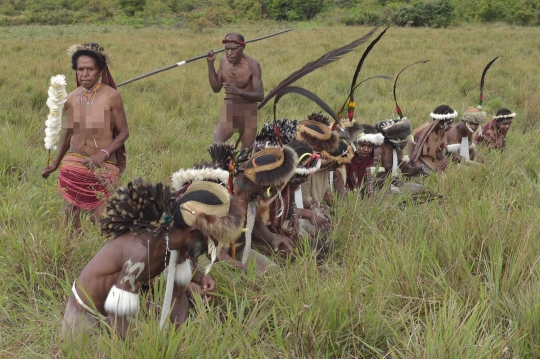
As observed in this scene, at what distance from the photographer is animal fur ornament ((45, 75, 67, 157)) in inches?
139

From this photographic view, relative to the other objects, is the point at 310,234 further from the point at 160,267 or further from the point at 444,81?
the point at 444,81

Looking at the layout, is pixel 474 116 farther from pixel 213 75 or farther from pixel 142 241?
pixel 142 241

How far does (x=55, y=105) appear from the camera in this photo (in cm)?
361

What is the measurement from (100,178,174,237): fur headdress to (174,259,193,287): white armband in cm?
29

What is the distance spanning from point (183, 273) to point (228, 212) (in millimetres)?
442

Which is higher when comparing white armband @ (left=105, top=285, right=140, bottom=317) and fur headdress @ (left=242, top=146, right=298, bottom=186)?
fur headdress @ (left=242, top=146, right=298, bottom=186)

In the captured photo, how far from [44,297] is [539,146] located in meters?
5.78

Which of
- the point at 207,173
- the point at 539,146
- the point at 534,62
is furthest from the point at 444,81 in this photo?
the point at 207,173

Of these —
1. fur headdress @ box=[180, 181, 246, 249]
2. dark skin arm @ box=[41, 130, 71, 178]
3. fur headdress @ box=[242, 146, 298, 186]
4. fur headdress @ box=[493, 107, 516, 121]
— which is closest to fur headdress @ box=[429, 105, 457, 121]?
fur headdress @ box=[493, 107, 516, 121]

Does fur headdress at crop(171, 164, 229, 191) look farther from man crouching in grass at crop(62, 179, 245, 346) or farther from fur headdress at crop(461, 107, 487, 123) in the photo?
fur headdress at crop(461, 107, 487, 123)

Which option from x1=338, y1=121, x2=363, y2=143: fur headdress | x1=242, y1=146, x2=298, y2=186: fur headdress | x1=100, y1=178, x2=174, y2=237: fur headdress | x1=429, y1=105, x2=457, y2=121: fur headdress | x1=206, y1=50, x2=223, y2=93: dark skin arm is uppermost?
x1=206, y1=50, x2=223, y2=93: dark skin arm

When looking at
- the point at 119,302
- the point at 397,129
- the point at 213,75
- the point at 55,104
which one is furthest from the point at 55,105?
the point at 397,129

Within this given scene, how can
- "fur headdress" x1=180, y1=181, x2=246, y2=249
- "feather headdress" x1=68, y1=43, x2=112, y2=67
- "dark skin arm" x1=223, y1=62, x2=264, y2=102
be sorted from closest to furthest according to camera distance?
1. "fur headdress" x1=180, y1=181, x2=246, y2=249
2. "feather headdress" x1=68, y1=43, x2=112, y2=67
3. "dark skin arm" x1=223, y1=62, x2=264, y2=102

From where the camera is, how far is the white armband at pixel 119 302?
2.20m
